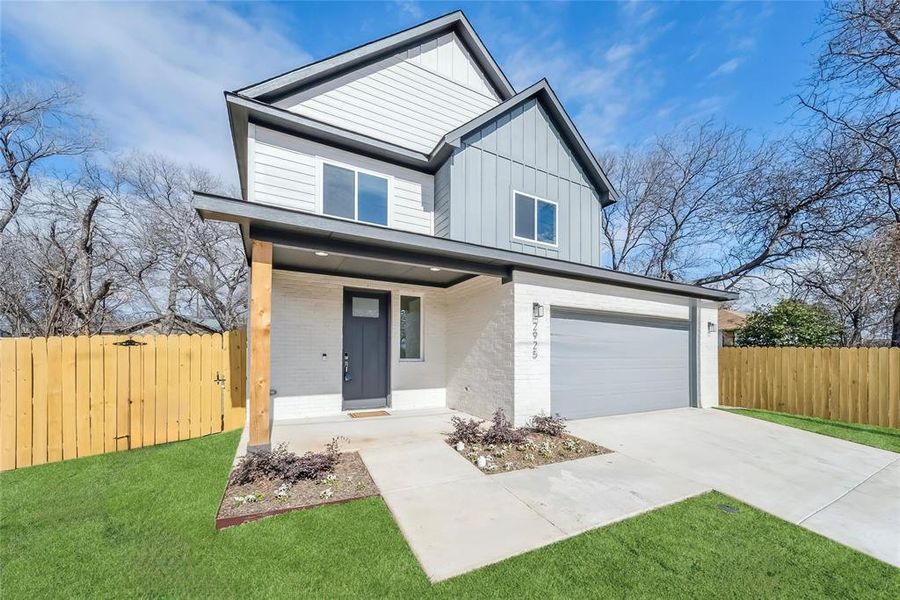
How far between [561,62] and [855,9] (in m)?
6.48

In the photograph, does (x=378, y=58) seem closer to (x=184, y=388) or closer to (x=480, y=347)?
(x=480, y=347)

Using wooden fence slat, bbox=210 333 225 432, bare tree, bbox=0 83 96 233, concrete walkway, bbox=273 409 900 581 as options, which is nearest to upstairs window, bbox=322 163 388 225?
wooden fence slat, bbox=210 333 225 432

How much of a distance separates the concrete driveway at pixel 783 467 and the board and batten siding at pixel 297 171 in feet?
19.6

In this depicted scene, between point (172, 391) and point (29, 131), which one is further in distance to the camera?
point (29, 131)

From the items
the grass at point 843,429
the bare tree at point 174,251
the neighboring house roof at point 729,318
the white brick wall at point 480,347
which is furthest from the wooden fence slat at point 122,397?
the neighboring house roof at point 729,318

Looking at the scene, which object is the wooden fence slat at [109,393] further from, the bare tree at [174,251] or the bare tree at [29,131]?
the bare tree at [29,131]

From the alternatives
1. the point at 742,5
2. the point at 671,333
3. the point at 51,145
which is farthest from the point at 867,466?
the point at 51,145

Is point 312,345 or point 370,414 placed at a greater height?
point 312,345

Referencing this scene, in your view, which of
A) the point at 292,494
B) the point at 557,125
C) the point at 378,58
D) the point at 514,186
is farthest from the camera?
the point at 557,125

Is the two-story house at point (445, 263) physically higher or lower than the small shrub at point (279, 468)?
higher

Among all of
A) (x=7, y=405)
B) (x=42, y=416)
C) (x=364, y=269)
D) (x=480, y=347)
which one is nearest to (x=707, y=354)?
(x=480, y=347)

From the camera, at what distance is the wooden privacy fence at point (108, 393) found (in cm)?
469

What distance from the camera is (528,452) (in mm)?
5250

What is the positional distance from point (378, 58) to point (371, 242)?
17.2ft
